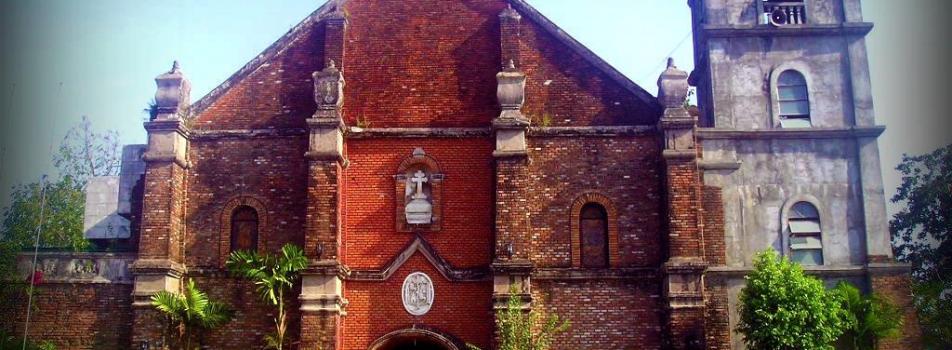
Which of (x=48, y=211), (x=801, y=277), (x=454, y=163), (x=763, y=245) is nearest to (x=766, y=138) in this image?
(x=763, y=245)

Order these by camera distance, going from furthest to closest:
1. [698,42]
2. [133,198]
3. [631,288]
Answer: [698,42] → [133,198] → [631,288]

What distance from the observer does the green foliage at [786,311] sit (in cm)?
2112

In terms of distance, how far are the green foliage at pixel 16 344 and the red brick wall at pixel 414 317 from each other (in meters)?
6.67

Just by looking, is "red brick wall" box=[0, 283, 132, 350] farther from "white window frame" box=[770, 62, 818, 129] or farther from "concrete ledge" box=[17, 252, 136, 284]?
"white window frame" box=[770, 62, 818, 129]

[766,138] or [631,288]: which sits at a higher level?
[766,138]

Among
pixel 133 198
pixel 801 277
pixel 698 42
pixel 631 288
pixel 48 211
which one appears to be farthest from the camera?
pixel 48 211

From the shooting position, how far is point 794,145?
982 inches

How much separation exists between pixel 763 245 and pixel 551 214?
17.2 ft

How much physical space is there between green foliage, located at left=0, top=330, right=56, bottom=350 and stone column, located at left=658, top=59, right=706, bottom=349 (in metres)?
13.8

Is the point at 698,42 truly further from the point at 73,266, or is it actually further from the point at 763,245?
the point at 73,266

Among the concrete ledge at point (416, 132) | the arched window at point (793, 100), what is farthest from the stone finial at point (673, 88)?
the concrete ledge at point (416, 132)

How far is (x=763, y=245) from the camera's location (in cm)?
2444

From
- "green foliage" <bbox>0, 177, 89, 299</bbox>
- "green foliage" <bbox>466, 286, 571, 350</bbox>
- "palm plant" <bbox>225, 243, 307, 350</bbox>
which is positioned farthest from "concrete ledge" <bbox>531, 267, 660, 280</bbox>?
"green foliage" <bbox>0, 177, 89, 299</bbox>

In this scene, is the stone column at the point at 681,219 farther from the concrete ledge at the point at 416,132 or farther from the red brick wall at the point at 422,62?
the concrete ledge at the point at 416,132
